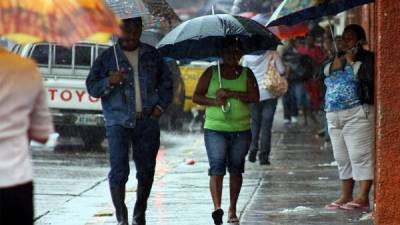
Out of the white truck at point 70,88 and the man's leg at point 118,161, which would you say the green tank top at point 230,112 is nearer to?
the man's leg at point 118,161

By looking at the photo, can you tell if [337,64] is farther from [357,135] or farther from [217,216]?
[217,216]

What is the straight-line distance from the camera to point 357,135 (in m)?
10.2

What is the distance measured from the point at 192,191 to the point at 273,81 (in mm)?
2878

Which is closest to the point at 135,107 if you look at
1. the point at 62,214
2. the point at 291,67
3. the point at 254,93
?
the point at 254,93

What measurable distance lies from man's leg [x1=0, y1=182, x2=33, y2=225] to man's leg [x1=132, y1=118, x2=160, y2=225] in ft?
11.8

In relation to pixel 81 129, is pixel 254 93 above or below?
above

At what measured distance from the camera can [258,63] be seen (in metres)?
14.8

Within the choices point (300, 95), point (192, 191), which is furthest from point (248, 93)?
point (300, 95)

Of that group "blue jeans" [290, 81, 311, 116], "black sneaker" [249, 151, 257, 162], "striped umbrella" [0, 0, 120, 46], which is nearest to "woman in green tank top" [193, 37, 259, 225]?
"striped umbrella" [0, 0, 120, 46]

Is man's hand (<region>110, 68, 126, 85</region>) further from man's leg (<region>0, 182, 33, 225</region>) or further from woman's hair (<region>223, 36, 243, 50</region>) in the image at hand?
man's leg (<region>0, 182, 33, 225</region>)

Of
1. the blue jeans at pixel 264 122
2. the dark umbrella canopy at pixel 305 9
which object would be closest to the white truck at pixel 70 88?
the blue jeans at pixel 264 122

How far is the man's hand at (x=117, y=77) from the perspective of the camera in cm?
895

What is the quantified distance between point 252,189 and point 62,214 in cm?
261

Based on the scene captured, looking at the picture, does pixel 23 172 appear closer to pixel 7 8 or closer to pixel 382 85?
pixel 7 8
